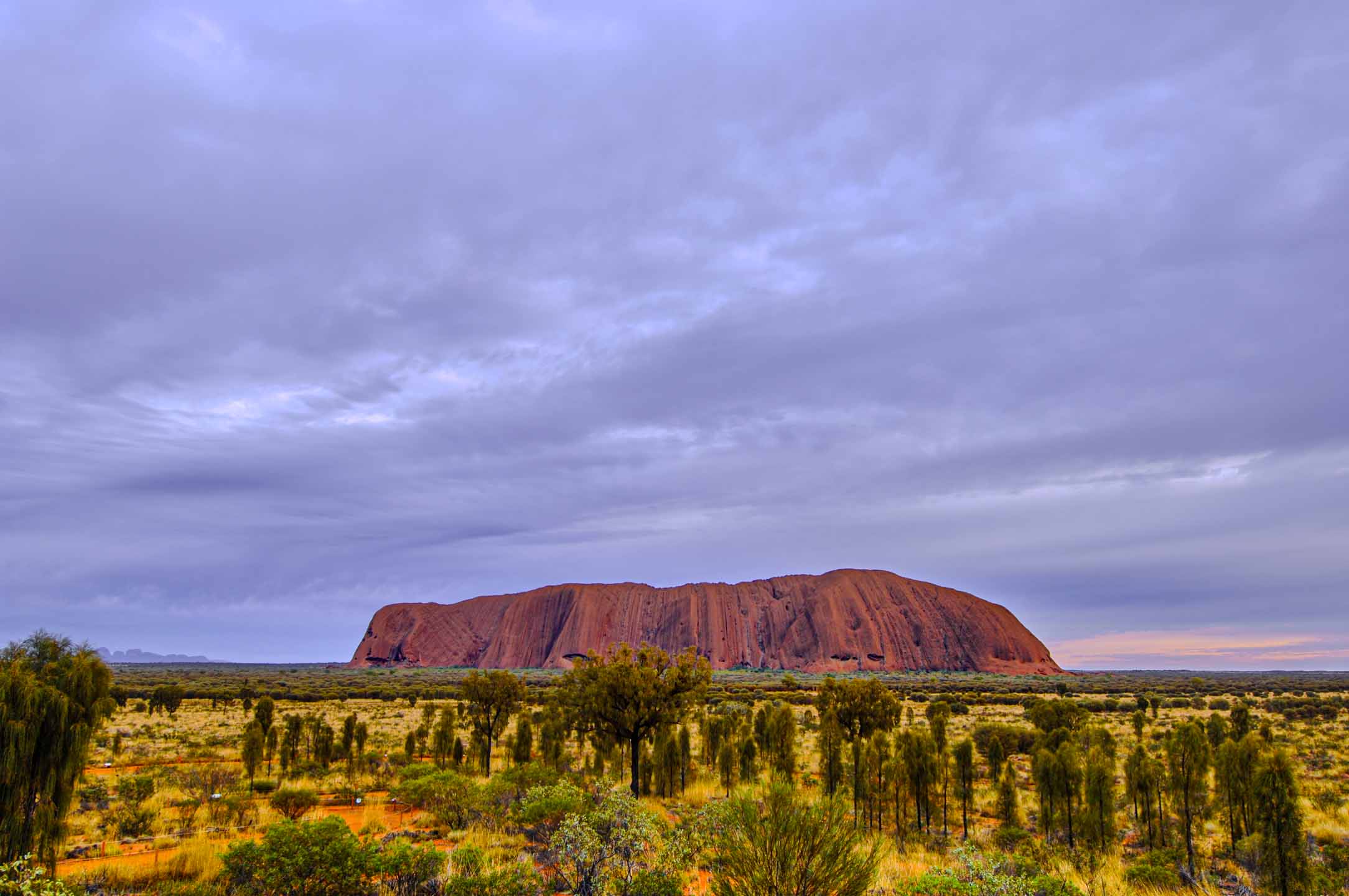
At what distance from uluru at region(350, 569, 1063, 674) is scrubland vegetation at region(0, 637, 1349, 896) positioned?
3727 inches

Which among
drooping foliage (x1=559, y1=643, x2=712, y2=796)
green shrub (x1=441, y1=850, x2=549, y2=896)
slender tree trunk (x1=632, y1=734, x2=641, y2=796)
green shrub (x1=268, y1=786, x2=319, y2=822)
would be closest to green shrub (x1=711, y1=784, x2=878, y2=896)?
green shrub (x1=441, y1=850, x2=549, y2=896)

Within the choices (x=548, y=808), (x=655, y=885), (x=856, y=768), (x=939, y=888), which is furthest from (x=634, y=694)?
(x=939, y=888)

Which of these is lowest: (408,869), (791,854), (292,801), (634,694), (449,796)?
(292,801)

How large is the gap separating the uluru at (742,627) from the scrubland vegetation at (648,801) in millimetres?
94665

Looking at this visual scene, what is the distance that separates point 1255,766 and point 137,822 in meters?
26.1

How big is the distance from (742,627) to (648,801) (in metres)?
124

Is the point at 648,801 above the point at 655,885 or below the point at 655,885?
below

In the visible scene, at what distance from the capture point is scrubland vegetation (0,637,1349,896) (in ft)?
33.0

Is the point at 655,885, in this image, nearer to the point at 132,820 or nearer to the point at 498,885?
the point at 498,885

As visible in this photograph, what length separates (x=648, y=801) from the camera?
66.0 feet

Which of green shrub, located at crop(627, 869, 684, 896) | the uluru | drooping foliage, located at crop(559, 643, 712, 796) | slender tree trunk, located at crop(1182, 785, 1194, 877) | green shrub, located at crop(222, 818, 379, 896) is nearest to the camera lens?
green shrub, located at crop(627, 869, 684, 896)

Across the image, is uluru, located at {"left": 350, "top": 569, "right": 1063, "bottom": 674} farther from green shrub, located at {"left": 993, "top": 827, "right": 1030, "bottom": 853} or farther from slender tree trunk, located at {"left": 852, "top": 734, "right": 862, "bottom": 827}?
green shrub, located at {"left": 993, "top": 827, "right": 1030, "bottom": 853}

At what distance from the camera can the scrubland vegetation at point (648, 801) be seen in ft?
33.0

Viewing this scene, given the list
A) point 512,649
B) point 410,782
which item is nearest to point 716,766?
point 410,782
